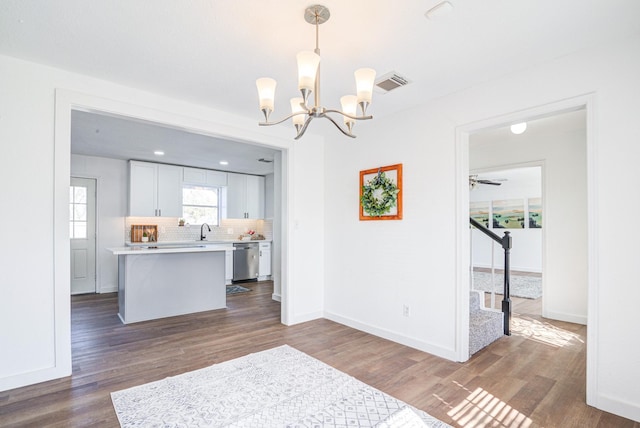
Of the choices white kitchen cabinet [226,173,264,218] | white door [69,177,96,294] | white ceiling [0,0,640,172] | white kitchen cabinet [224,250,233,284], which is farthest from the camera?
white kitchen cabinet [226,173,264,218]

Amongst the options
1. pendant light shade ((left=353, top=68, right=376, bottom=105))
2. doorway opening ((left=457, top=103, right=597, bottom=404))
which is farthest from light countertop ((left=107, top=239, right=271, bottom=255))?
doorway opening ((left=457, top=103, right=597, bottom=404))

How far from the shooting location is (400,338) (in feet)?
11.7

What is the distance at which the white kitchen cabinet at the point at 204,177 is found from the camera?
6.92 m

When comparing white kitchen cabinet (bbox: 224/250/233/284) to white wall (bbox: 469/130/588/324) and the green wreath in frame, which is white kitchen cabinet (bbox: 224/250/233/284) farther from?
white wall (bbox: 469/130/588/324)

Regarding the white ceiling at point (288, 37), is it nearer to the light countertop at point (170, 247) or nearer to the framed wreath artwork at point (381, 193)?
the framed wreath artwork at point (381, 193)

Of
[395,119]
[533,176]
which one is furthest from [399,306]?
[533,176]

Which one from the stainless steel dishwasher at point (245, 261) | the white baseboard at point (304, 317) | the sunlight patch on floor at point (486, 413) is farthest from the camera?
the stainless steel dishwasher at point (245, 261)

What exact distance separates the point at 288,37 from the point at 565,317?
4778mm

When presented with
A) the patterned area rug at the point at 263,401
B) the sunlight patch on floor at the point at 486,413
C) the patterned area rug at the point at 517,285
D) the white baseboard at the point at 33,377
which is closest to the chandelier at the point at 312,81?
the patterned area rug at the point at 263,401

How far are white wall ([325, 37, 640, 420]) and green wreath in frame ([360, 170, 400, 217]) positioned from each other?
0.15 metres

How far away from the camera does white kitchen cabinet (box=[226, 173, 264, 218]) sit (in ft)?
24.9

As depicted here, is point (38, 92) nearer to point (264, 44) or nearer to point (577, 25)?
point (264, 44)

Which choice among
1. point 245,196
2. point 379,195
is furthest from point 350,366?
point 245,196

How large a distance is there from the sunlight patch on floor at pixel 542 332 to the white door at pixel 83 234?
697cm
